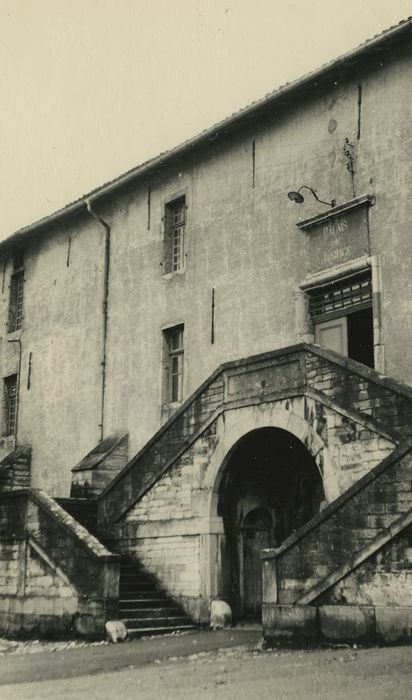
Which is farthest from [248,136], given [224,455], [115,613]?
[115,613]

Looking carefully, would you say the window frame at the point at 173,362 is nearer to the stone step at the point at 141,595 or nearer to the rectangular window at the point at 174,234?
the rectangular window at the point at 174,234

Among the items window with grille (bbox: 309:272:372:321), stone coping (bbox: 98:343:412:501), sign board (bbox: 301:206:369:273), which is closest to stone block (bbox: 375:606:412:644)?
stone coping (bbox: 98:343:412:501)

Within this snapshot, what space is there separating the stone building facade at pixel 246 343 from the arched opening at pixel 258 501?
4 cm

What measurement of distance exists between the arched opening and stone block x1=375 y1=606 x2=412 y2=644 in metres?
4.49

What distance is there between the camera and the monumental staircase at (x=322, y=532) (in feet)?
33.5

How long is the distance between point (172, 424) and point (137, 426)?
4236 mm

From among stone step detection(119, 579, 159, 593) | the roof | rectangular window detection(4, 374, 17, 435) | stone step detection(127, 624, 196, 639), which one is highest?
the roof

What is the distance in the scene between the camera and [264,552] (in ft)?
37.9

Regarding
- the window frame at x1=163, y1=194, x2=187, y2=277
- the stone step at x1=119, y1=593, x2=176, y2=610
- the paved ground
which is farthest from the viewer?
the window frame at x1=163, y1=194, x2=187, y2=277

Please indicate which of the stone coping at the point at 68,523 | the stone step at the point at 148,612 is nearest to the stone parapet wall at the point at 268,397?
the stone coping at the point at 68,523

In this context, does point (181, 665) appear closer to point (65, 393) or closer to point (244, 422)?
point (244, 422)

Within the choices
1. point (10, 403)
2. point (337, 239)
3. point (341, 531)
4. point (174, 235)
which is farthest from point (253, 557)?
point (10, 403)

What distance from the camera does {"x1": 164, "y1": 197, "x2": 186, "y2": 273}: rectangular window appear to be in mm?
19266

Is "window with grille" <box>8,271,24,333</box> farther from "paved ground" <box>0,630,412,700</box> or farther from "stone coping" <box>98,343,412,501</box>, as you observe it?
"paved ground" <box>0,630,412,700</box>
